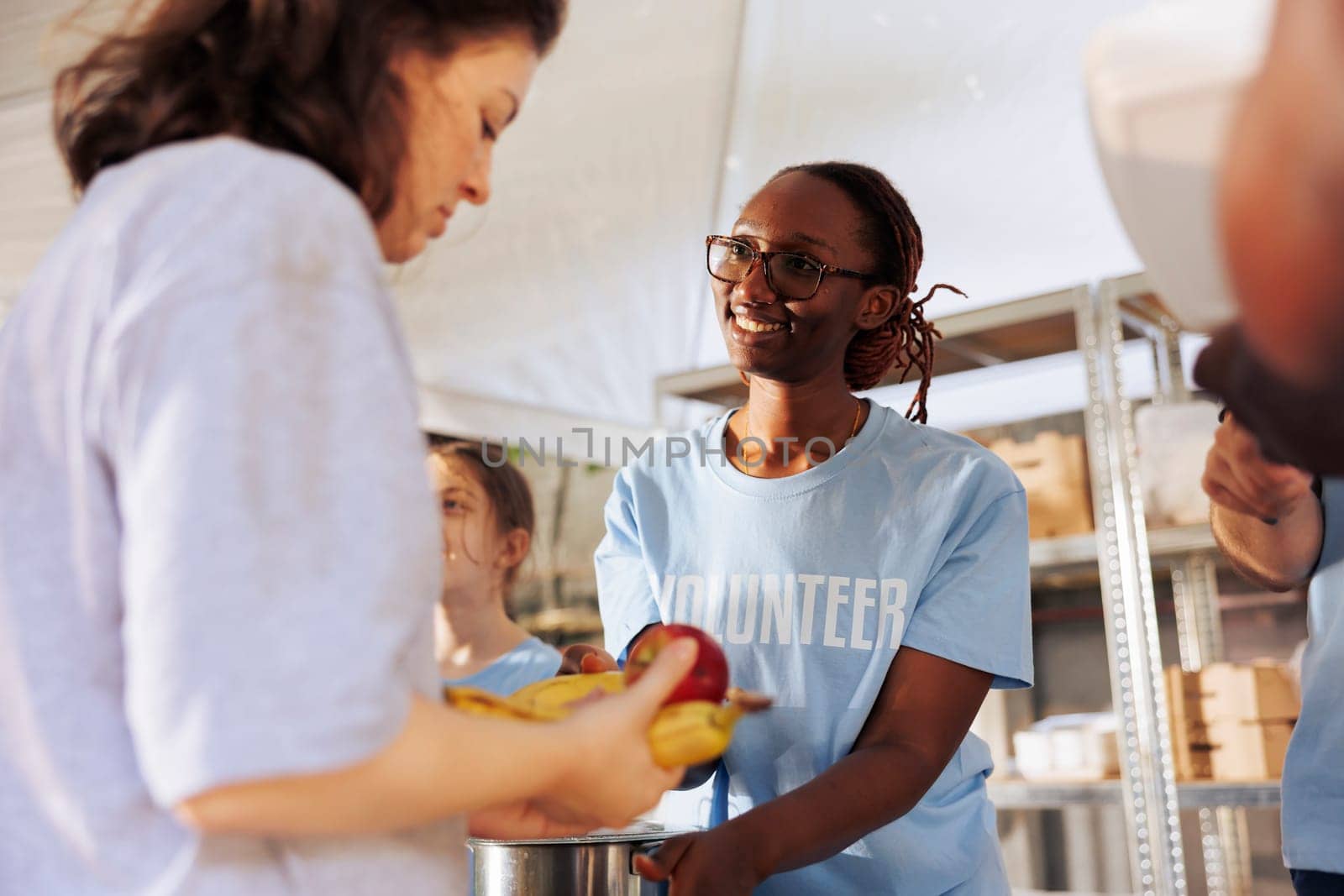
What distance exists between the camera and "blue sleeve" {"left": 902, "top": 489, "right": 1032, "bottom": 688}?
4.10 ft

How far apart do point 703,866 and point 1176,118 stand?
673 millimetres

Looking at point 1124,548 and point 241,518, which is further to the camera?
point 1124,548

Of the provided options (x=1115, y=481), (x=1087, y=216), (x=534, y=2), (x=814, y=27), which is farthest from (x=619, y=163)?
(x=534, y=2)

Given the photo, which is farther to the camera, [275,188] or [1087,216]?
[1087,216]

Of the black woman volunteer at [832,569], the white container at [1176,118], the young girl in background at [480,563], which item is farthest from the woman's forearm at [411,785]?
the young girl in background at [480,563]

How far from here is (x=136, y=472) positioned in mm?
505

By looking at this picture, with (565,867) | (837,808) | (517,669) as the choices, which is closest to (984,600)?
(837,808)

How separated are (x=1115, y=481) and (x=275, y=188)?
2454 mm

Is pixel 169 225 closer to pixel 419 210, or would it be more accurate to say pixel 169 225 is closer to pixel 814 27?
pixel 419 210

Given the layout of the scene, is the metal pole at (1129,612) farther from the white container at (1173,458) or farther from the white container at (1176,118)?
the white container at (1176,118)

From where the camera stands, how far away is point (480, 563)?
2.78m

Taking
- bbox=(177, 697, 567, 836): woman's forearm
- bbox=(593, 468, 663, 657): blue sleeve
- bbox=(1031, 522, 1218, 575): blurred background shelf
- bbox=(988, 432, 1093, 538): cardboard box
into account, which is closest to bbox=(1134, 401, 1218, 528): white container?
bbox=(1031, 522, 1218, 575): blurred background shelf

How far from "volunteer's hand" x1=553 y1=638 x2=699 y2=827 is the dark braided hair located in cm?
95

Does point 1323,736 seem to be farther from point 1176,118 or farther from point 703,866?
point 1176,118
